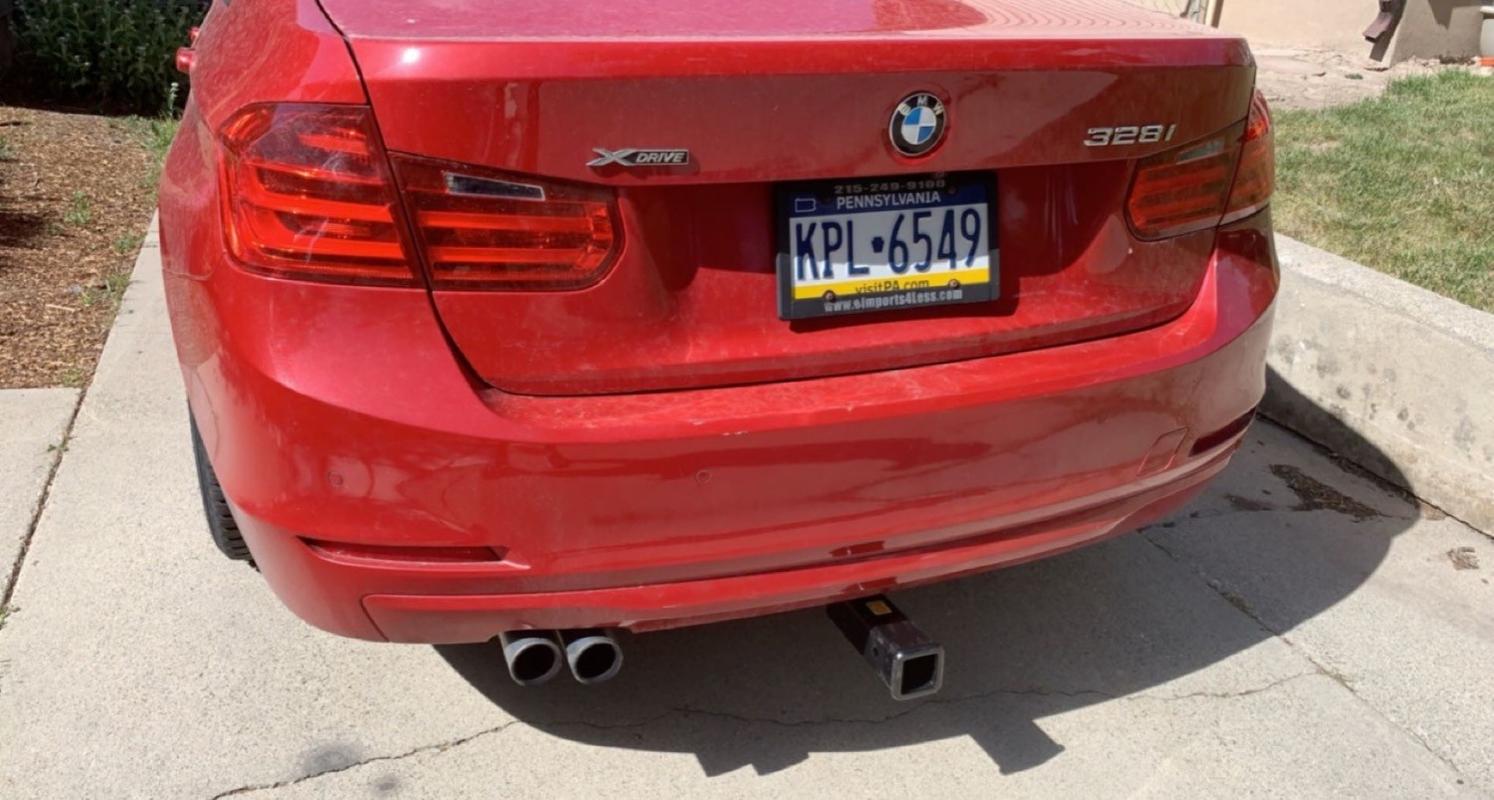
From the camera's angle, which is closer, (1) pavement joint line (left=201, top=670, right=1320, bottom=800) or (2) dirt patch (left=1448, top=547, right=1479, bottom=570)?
(1) pavement joint line (left=201, top=670, right=1320, bottom=800)

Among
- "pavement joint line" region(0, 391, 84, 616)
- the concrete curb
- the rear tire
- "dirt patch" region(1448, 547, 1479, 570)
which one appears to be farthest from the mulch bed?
"dirt patch" region(1448, 547, 1479, 570)

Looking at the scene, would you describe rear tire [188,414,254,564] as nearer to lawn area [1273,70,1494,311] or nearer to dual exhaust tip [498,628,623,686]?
dual exhaust tip [498,628,623,686]

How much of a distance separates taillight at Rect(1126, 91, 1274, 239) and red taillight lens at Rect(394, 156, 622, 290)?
987 millimetres

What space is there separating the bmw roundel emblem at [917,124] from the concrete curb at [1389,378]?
7.54 feet

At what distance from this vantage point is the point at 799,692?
2828mm

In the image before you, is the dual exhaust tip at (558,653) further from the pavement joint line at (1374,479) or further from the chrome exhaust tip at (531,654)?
the pavement joint line at (1374,479)

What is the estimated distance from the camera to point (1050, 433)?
2.30 meters

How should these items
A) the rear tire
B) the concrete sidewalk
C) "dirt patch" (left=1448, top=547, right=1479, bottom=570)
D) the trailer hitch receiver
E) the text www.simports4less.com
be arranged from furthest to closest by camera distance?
"dirt patch" (left=1448, top=547, right=1479, bottom=570) → the concrete sidewalk → the rear tire → the trailer hitch receiver → the text www.simports4less.com

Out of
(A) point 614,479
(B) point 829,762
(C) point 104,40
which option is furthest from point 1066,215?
(C) point 104,40

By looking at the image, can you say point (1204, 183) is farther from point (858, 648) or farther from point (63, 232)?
point (63, 232)

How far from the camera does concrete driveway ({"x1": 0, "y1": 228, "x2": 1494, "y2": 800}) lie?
2562mm

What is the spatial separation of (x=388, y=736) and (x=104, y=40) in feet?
21.4

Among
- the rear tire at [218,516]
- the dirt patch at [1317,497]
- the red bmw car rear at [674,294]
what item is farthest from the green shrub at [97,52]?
the dirt patch at [1317,497]

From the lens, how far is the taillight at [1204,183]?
238cm
